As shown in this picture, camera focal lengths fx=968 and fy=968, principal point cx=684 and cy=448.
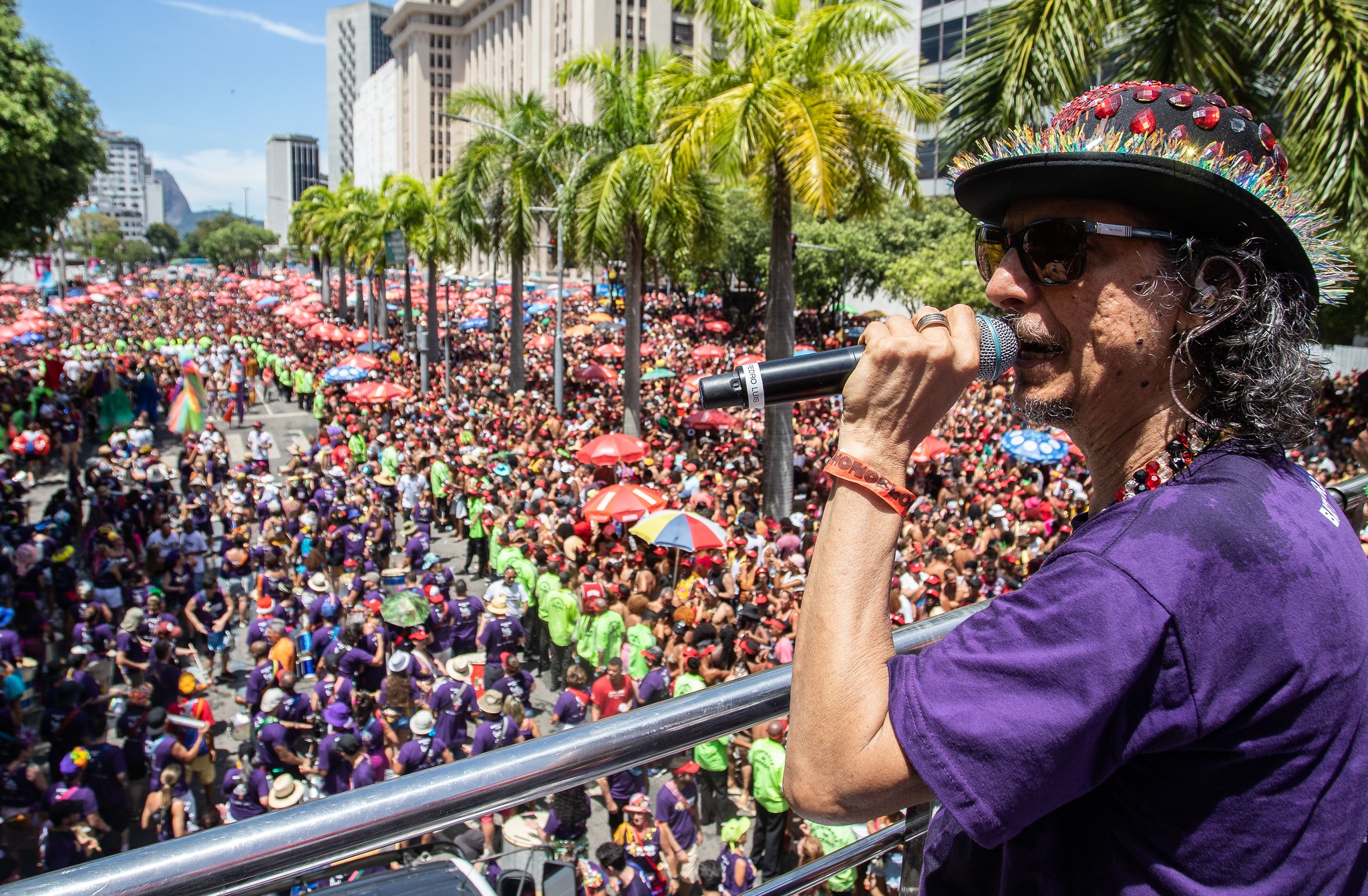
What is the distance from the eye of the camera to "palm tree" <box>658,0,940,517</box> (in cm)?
1208

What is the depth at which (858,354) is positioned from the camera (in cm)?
139

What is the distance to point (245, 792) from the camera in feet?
23.2

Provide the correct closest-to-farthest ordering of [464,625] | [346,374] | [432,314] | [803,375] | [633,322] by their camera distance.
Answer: [803,375]
[464,625]
[633,322]
[346,374]
[432,314]

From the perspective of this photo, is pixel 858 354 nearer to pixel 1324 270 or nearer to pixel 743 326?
pixel 1324 270

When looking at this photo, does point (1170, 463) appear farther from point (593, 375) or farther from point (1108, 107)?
point (593, 375)

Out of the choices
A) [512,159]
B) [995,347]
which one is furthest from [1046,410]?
[512,159]

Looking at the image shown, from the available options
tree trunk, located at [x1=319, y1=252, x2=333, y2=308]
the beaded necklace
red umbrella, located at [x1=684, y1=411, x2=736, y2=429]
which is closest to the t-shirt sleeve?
the beaded necklace

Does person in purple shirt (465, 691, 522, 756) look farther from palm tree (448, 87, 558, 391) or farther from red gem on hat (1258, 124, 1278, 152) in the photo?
palm tree (448, 87, 558, 391)

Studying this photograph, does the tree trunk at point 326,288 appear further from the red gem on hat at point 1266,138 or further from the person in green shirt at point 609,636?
the red gem on hat at point 1266,138

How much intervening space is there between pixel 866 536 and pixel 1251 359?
55 cm

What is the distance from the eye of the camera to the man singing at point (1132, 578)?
0.99 meters

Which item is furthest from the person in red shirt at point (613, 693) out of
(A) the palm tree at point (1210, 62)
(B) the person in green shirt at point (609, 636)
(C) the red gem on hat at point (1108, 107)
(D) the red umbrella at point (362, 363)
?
(D) the red umbrella at point (362, 363)

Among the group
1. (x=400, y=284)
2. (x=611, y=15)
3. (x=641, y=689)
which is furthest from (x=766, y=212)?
(x=611, y=15)

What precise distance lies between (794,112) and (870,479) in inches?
459
